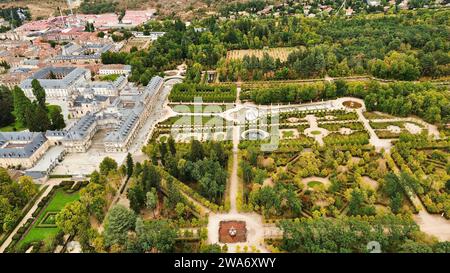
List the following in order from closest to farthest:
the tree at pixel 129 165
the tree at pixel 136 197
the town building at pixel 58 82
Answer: the tree at pixel 136 197 < the tree at pixel 129 165 < the town building at pixel 58 82

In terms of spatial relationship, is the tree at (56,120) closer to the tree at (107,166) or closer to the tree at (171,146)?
the tree at (107,166)

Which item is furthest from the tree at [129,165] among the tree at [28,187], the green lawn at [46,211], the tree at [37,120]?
the tree at [37,120]

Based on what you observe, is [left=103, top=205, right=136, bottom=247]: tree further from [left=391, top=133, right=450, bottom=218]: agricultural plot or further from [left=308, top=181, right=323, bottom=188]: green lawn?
[left=391, top=133, right=450, bottom=218]: agricultural plot

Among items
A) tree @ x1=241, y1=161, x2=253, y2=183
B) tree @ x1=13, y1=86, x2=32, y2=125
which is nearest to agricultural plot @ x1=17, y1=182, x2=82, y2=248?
tree @ x1=241, y1=161, x2=253, y2=183

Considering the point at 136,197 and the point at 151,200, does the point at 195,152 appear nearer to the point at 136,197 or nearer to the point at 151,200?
the point at 151,200

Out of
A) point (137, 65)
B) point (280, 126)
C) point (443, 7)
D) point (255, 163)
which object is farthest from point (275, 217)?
point (443, 7)
